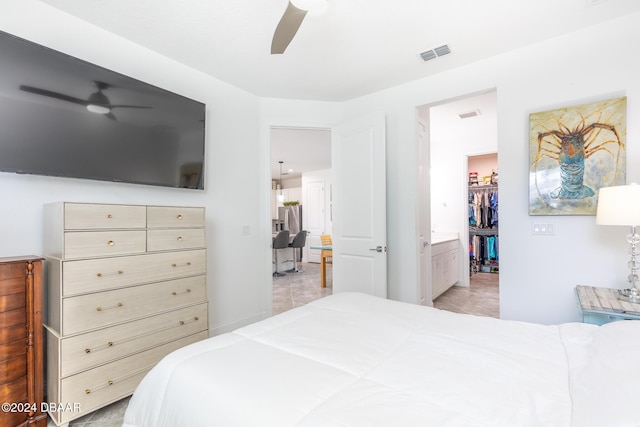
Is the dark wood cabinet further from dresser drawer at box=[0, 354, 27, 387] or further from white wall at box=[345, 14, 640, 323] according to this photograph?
white wall at box=[345, 14, 640, 323]

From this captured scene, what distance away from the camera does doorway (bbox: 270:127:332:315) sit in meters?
Result: 4.86

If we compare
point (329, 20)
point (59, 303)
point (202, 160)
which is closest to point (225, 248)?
point (202, 160)

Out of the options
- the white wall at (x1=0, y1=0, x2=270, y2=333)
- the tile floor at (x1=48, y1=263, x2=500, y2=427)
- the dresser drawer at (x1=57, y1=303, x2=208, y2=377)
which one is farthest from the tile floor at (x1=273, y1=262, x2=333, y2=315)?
the dresser drawer at (x1=57, y1=303, x2=208, y2=377)

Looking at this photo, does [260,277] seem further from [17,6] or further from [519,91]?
[519,91]

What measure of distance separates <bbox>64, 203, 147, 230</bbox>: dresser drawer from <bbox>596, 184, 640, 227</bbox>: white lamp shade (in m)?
3.01

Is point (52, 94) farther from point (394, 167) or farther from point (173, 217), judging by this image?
point (394, 167)

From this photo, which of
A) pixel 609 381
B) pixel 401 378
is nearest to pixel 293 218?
pixel 401 378

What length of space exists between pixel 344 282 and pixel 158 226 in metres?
2.01

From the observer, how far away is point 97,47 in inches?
87.4

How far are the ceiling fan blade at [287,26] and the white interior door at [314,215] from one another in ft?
20.5

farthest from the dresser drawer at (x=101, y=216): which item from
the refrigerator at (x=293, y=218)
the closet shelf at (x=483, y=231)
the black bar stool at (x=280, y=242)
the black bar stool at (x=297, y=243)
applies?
the refrigerator at (x=293, y=218)

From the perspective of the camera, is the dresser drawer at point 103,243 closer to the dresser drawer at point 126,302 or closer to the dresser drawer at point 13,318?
the dresser drawer at point 126,302

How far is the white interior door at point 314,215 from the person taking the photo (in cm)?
812

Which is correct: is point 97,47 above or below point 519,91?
above
